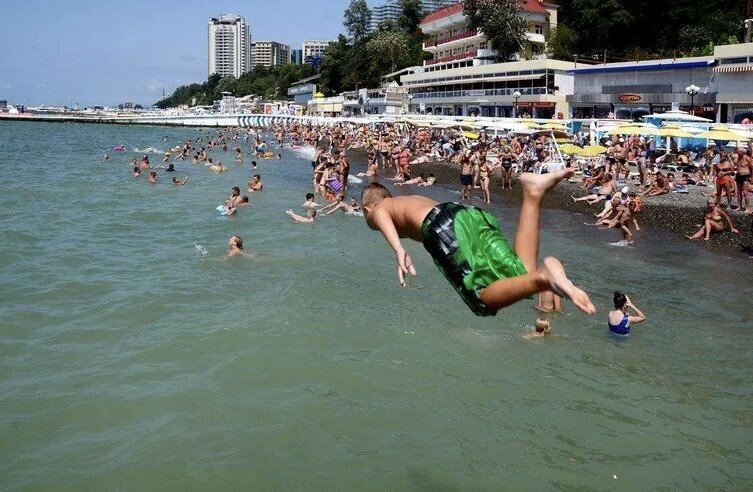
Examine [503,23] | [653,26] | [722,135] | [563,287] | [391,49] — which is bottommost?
[563,287]

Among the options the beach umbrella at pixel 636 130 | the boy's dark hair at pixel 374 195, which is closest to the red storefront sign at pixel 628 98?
the beach umbrella at pixel 636 130

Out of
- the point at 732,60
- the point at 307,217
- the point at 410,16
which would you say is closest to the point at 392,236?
the point at 307,217

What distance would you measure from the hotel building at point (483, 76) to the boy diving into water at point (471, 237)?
36832 millimetres

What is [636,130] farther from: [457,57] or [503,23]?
[457,57]

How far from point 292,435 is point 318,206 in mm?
15010

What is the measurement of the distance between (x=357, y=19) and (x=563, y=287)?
10508cm

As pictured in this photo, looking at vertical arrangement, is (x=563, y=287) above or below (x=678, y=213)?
above

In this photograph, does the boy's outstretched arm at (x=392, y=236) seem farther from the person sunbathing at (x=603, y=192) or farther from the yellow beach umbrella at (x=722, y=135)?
the yellow beach umbrella at (x=722, y=135)

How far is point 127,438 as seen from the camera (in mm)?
6484

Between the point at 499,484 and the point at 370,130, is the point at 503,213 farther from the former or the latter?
the point at 370,130

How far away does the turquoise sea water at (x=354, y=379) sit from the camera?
604 cm

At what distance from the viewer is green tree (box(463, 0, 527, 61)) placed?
6125cm

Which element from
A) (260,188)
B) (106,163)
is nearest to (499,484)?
(260,188)

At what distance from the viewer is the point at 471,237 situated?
489 centimetres
